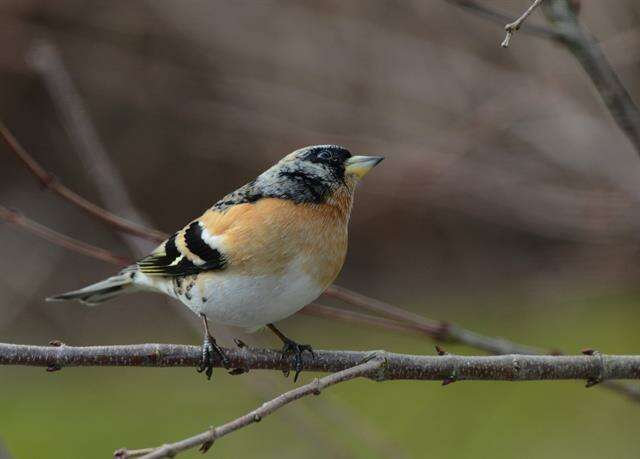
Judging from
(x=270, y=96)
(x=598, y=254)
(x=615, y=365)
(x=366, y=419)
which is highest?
(x=270, y=96)

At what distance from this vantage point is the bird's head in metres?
2.95

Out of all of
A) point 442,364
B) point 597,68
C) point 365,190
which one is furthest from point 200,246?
point 365,190

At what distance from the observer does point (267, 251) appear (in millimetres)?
2730

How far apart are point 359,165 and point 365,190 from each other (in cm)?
291

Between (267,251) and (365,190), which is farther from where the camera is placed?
(365,190)

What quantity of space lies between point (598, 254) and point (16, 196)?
16.0ft

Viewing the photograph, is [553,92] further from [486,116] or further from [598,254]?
[598,254]

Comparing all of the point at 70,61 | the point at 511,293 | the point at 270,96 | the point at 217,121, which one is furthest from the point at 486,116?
the point at 70,61

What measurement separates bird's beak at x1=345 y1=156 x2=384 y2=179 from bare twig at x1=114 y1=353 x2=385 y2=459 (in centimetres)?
82

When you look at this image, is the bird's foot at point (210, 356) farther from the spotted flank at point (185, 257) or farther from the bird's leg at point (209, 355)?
the spotted flank at point (185, 257)

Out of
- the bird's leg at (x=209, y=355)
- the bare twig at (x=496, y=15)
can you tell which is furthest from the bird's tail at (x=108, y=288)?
the bare twig at (x=496, y=15)

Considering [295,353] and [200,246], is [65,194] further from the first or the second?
[295,353]

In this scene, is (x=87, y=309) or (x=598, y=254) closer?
(x=598, y=254)

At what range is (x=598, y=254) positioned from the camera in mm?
5148
